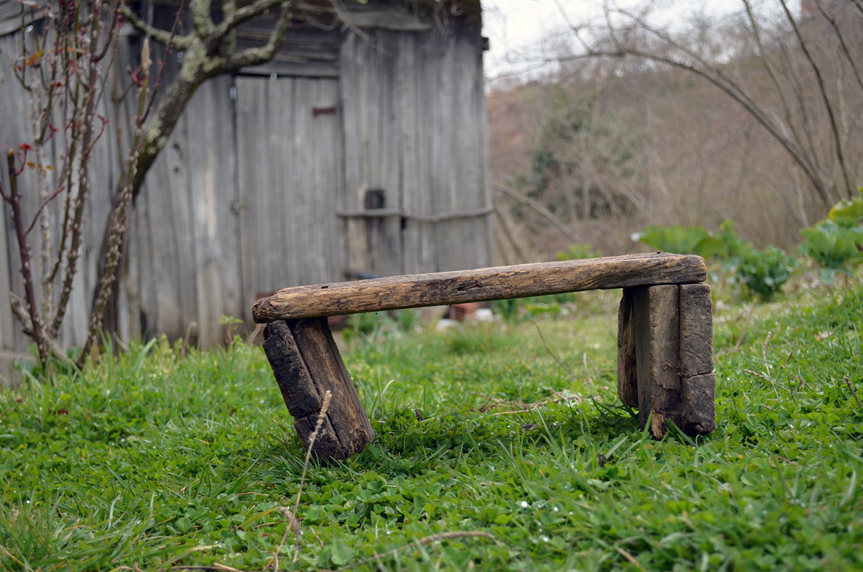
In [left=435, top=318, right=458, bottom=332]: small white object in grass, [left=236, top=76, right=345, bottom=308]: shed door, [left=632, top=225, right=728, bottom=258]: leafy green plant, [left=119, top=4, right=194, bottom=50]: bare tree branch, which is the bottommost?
[left=435, top=318, right=458, bottom=332]: small white object in grass

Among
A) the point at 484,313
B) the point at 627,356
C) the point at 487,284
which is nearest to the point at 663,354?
the point at 627,356

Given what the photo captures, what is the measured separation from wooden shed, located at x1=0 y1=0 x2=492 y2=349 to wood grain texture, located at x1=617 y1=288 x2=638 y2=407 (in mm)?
3650

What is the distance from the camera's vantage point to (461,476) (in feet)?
6.14

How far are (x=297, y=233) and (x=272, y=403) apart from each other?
2.70 meters

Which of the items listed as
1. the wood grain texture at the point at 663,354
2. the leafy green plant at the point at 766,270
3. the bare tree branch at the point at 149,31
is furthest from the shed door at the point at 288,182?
the wood grain texture at the point at 663,354

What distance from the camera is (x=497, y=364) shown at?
364 cm

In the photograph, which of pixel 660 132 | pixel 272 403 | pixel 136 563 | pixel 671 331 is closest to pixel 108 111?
pixel 272 403

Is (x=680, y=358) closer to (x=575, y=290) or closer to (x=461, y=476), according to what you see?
(x=575, y=290)

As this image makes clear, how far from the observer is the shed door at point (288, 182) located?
5340 millimetres

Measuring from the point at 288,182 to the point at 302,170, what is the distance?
172 mm

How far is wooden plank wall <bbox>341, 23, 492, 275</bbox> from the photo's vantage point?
18.6 ft

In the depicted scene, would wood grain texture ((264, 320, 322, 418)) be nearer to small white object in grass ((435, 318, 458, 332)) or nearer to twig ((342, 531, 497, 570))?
twig ((342, 531, 497, 570))

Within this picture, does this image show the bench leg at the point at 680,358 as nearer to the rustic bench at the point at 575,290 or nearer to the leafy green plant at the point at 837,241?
the rustic bench at the point at 575,290

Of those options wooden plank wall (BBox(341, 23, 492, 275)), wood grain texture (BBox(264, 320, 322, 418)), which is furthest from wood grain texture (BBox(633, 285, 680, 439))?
wooden plank wall (BBox(341, 23, 492, 275))
